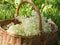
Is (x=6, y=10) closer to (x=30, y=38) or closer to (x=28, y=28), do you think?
(x=28, y=28)

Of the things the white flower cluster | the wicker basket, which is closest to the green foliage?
the white flower cluster

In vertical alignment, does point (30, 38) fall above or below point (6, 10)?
below

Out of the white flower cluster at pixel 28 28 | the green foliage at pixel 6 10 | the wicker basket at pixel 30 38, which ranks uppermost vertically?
the green foliage at pixel 6 10

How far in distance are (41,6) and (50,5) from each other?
0.18 meters

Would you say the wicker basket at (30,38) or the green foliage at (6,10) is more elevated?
the green foliage at (6,10)

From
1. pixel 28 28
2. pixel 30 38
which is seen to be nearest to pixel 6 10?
pixel 28 28

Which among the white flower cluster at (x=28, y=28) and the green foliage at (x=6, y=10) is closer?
the white flower cluster at (x=28, y=28)

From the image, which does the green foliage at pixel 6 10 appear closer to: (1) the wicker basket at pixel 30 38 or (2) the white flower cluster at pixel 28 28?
(2) the white flower cluster at pixel 28 28

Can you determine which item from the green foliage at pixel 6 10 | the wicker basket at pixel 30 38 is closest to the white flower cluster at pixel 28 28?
the wicker basket at pixel 30 38

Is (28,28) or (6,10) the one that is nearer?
(28,28)

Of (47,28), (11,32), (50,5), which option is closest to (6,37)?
(11,32)

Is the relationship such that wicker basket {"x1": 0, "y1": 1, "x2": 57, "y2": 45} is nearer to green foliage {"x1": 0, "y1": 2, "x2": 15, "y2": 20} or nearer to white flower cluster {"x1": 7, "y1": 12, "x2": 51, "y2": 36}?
white flower cluster {"x1": 7, "y1": 12, "x2": 51, "y2": 36}

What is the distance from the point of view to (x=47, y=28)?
2.47m

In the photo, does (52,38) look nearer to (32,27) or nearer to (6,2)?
(32,27)
